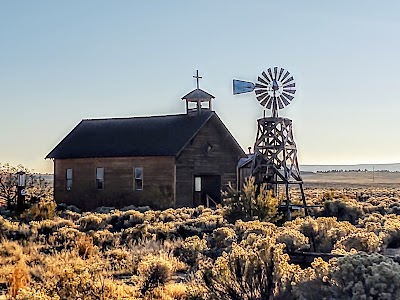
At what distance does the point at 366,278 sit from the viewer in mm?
7734

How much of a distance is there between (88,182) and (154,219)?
38.9 feet

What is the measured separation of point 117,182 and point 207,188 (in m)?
4.76

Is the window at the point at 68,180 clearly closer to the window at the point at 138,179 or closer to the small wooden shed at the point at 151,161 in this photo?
the small wooden shed at the point at 151,161

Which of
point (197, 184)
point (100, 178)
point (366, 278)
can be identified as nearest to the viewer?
point (366, 278)

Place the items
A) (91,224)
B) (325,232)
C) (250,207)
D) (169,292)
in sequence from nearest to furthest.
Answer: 1. (169,292)
2. (325,232)
3. (91,224)
4. (250,207)

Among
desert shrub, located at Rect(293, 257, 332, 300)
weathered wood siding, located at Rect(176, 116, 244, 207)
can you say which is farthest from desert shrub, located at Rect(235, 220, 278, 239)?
weathered wood siding, located at Rect(176, 116, 244, 207)

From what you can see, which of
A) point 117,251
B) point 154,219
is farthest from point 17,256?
point 154,219

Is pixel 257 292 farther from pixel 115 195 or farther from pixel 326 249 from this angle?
pixel 115 195

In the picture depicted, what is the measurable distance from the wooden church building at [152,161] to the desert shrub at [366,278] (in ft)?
78.9

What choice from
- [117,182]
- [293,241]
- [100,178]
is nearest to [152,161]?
[117,182]

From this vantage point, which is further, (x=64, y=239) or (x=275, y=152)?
(x=275, y=152)

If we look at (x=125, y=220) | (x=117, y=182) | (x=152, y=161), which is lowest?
(x=125, y=220)

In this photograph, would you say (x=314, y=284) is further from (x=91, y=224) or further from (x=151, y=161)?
(x=151, y=161)

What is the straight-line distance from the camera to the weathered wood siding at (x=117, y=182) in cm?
3241
